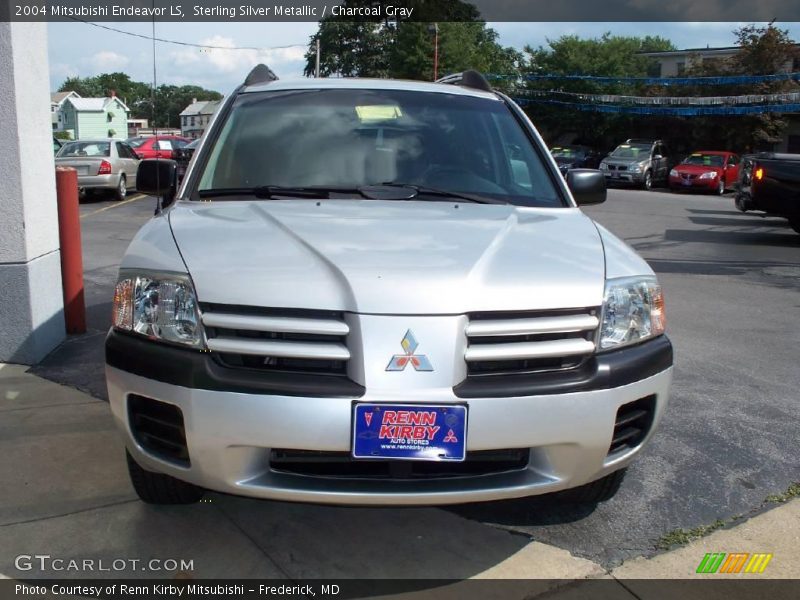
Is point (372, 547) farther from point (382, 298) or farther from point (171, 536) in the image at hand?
point (382, 298)

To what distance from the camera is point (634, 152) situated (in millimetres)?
27094

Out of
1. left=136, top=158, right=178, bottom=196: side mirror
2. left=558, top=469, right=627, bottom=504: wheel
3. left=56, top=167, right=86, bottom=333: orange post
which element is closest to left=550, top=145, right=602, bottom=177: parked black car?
left=56, top=167, right=86, bottom=333: orange post

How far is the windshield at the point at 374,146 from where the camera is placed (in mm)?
3543

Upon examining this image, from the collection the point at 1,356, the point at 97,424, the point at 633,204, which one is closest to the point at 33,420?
the point at 97,424

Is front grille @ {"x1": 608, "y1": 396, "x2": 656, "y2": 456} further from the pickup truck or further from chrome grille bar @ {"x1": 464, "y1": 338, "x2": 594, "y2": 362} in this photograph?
the pickup truck

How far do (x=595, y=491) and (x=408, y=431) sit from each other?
43.6 inches

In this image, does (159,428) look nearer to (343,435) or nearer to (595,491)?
(343,435)

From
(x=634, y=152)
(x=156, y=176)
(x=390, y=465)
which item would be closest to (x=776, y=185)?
(x=156, y=176)

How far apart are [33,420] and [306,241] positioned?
223 centimetres

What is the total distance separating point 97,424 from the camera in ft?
13.1

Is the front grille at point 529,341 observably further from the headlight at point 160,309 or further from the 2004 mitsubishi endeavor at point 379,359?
the headlight at point 160,309

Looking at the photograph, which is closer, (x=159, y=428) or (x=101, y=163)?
(x=159, y=428)

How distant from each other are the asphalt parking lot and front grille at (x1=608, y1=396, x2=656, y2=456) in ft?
1.59

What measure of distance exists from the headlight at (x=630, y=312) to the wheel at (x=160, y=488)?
1596 millimetres
